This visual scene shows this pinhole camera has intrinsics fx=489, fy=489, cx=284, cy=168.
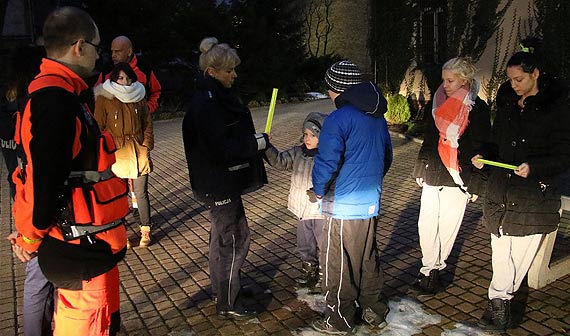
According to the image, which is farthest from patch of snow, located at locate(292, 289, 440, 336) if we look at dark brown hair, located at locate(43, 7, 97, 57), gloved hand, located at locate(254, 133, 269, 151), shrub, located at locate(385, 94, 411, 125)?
shrub, located at locate(385, 94, 411, 125)

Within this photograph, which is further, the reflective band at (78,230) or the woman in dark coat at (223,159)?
the woman in dark coat at (223,159)

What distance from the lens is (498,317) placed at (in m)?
3.44

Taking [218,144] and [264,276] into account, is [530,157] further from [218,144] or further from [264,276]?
[264,276]

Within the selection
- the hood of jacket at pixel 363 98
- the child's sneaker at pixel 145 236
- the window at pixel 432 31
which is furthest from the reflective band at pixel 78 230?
the window at pixel 432 31

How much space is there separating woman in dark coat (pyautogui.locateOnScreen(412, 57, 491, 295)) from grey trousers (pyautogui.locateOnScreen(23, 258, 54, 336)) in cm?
274

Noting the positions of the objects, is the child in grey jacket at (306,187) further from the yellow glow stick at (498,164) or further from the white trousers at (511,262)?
the white trousers at (511,262)

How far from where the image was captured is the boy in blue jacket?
314cm

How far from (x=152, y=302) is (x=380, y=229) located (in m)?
2.72

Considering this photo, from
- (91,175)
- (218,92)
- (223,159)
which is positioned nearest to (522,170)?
(223,159)

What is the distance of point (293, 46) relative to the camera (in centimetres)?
2311

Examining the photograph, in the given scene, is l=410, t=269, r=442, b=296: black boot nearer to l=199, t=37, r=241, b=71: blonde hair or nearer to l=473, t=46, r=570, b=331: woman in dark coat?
l=473, t=46, r=570, b=331: woman in dark coat

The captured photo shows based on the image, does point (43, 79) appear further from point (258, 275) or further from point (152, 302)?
point (258, 275)

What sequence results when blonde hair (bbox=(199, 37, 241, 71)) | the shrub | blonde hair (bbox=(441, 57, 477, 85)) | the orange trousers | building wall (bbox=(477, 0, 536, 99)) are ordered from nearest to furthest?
1. the orange trousers
2. blonde hair (bbox=(199, 37, 241, 71))
3. blonde hair (bbox=(441, 57, 477, 85))
4. building wall (bbox=(477, 0, 536, 99))
5. the shrub

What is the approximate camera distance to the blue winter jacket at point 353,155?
10.3ft
